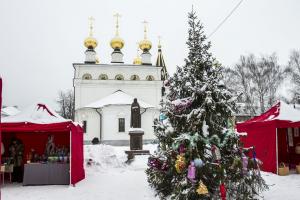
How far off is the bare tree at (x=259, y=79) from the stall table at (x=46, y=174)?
92.6ft

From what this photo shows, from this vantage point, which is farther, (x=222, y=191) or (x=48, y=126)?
(x=48, y=126)

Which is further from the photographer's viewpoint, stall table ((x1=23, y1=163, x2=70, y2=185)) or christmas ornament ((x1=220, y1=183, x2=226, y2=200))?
stall table ((x1=23, y1=163, x2=70, y2=185))

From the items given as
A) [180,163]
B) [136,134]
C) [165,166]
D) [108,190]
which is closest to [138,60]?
[136,134]

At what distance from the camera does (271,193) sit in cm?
920

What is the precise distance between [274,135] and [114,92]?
2944cm

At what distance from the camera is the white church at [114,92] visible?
3694cm

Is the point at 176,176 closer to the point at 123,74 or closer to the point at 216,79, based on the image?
the point at 216,79

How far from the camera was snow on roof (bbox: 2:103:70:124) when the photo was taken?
38.6 ft

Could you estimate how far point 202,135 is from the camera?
7.23 meters

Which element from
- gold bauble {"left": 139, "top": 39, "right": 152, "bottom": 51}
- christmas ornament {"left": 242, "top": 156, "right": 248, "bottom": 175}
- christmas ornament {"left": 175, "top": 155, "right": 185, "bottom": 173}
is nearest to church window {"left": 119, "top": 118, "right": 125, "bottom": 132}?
gold bauble {"left": 139, "top": 39, "right": 152, "bottom": 51}

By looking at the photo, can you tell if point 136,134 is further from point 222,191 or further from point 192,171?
point 192,171

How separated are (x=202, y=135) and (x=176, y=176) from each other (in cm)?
123

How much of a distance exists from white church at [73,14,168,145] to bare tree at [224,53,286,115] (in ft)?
31.3

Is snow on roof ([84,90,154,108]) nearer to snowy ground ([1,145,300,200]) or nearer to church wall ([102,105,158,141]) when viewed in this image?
church wall ([102,105,158,141])
